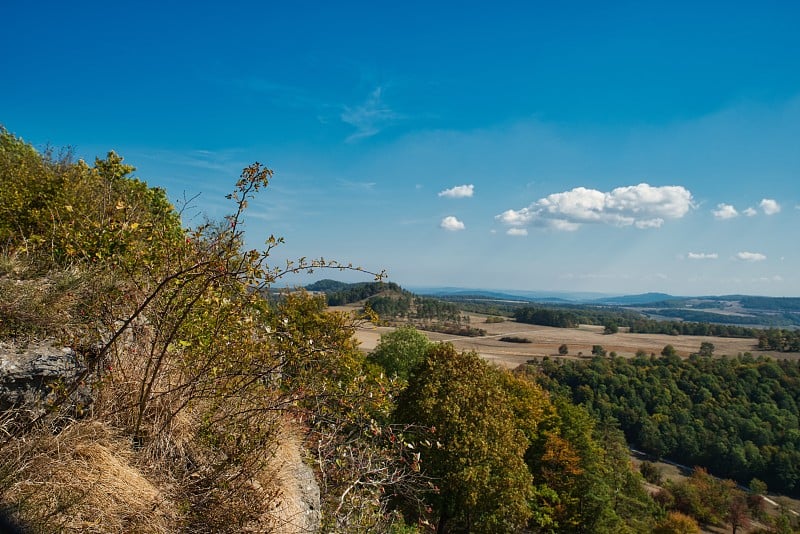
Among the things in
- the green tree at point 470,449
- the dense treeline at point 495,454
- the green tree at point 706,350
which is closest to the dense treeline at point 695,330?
the green tree at point 706,350

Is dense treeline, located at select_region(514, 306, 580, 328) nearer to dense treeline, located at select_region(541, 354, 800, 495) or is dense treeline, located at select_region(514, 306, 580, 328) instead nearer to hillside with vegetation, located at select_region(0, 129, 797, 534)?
dense treeline, located at select_region(541, 354, 800, 495)

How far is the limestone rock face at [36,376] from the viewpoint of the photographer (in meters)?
4.34

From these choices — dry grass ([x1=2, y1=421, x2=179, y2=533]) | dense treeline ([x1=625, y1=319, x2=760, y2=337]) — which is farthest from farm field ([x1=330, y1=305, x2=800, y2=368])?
dry grass ([x1=2, y1=421, x2=179, y2=533])

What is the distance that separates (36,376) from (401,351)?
3053 centimetres

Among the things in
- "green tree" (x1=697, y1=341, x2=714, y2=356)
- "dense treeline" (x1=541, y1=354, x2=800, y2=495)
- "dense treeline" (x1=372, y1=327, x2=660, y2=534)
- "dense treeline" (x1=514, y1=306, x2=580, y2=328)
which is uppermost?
"dense treeline" (x1=372, y1=327, x2=660, y2=534)

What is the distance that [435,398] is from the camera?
61.7ft

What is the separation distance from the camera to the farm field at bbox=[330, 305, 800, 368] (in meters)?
116

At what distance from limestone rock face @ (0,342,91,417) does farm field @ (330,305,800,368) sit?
284ft

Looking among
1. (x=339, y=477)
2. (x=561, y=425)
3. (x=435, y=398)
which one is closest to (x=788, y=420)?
(x=561, y=425)

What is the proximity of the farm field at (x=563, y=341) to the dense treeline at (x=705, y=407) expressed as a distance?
1610 centimetres

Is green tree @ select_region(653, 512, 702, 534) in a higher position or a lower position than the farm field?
lower

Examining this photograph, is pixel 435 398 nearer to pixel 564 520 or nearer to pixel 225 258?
pixel 564 520

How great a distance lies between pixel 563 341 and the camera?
14038cm

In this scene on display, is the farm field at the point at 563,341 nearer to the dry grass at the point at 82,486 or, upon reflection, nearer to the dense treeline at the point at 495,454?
the dense treeline at the point at 495,454
